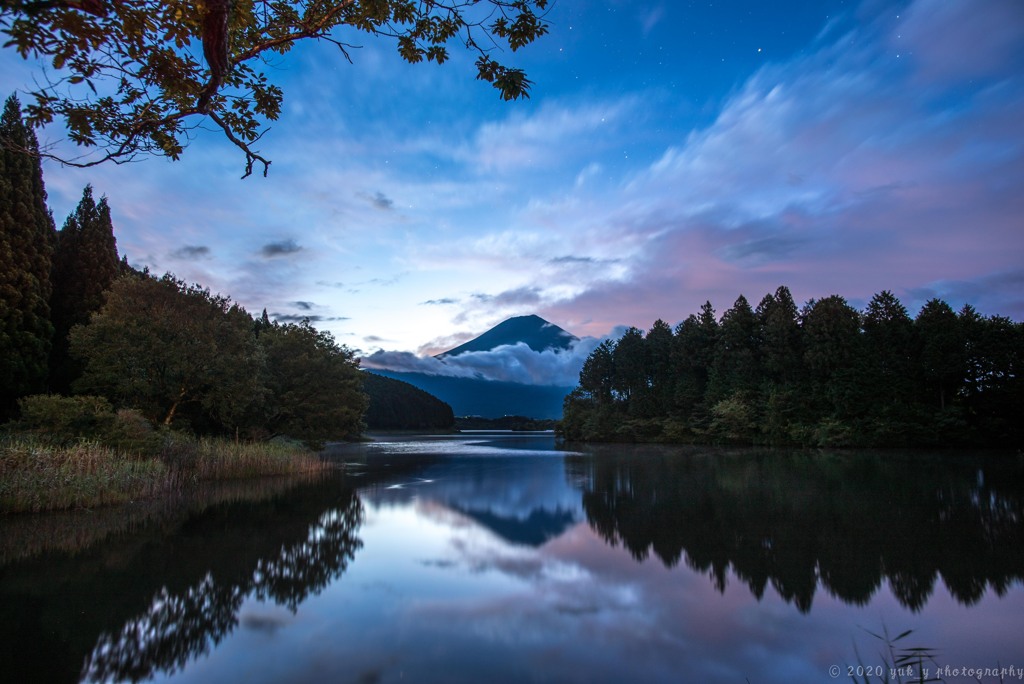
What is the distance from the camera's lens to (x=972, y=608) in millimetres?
7945

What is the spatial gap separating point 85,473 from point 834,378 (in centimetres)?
5531

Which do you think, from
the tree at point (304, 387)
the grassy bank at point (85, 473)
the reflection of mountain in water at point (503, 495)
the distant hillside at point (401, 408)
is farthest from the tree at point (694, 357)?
the distant hillside at point (401, 408)

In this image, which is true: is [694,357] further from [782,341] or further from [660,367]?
[782,341]

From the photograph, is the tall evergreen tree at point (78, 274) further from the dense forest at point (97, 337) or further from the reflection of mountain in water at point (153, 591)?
the reflection of mountain in water at point (153, 591)

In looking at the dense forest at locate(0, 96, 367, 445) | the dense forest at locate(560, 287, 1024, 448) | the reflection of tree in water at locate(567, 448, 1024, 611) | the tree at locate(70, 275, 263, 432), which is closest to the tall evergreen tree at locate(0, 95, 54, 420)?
the dense forest at locate(0, 96, 367, 445)

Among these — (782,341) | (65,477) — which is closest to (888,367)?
(782,341)

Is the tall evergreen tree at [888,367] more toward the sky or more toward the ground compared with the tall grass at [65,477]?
more toward the sky

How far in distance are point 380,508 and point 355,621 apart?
11.6 metres

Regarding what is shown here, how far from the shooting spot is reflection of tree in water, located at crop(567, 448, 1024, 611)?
9.42 m

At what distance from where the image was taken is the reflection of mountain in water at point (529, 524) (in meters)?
14.3

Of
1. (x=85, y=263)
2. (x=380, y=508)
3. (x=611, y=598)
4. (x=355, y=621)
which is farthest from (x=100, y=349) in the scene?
(x=611, y=598)

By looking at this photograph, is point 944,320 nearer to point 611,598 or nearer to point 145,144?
point 611,598

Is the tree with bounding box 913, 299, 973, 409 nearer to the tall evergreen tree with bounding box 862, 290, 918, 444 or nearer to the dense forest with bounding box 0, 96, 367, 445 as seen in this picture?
the tall evergreen tree with bounding box 862, 290, 918, 444

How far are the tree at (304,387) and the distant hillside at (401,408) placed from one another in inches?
3529
